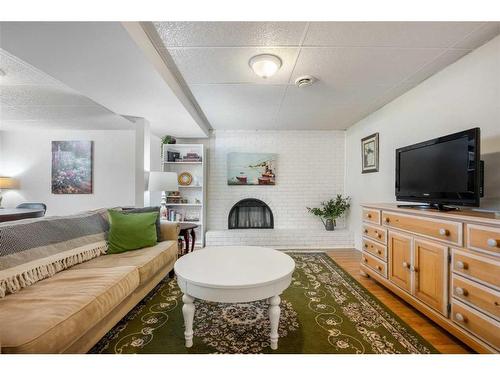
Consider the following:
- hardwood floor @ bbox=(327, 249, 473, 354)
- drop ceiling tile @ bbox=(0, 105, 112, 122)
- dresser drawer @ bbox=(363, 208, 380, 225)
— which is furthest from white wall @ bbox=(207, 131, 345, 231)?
drop ceiling tile @ bbox=(0, 105, 112, 122)

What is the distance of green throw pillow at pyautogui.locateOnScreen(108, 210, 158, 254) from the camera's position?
2186 mm

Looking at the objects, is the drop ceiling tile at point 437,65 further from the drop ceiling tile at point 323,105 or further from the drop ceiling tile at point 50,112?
the drop ceiling tile at point 50,112

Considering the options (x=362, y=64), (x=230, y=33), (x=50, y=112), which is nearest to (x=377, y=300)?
(x=362, y=64)

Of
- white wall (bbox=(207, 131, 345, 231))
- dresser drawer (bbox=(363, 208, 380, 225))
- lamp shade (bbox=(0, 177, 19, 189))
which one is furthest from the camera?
white wall (bbox=(207, 131, 345, 231))

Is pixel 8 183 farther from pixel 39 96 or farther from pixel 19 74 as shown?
pixel 19 74

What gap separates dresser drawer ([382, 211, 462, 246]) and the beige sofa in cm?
233

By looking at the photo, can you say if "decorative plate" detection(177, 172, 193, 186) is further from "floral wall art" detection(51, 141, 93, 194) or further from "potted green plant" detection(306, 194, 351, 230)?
"potted green plant" detection(306, 194, 351, 230)

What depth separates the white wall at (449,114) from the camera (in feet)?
5.63

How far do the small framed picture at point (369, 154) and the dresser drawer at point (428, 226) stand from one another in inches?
52.7

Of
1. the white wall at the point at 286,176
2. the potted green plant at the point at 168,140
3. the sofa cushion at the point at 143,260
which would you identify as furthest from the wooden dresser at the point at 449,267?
the potted green plant at the point at 168,140

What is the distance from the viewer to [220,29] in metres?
1.61

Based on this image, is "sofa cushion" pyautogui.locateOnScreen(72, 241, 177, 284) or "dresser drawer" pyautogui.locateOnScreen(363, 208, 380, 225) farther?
"dresser drawer" pyautogui.locateOnScreen(363, 208, 380, 225)

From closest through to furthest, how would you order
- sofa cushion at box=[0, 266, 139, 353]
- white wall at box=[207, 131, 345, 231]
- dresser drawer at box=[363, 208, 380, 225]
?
sofa cushion at box=[0, 266, 139, 353] → dresser drawer at box=[363, 208, 380, 225] → white wall at box=[207, 131, 345, 231]

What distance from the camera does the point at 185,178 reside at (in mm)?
4211
